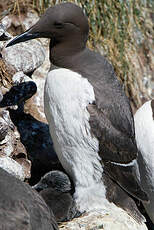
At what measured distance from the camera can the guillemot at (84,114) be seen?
505 cm

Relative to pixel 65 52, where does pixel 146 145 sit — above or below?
below

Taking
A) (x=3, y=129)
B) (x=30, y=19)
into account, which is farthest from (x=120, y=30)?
(x=3, y=129)

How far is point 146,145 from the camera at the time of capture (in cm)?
555

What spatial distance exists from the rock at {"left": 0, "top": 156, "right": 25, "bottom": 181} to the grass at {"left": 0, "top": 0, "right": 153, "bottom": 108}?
1.99 m

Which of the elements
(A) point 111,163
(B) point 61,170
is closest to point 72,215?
(A) point 111,163

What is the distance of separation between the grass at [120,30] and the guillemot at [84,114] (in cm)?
157

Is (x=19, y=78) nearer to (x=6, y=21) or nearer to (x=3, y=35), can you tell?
(x=3, y=35)

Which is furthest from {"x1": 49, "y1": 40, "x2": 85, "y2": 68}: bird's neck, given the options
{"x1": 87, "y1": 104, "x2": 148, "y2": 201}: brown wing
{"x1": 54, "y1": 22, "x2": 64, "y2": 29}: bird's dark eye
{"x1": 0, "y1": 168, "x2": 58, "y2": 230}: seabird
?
{"x1": 0, "y1": 168, "x2": 58, "y2": 230}: seabird

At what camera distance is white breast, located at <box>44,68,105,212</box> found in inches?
198

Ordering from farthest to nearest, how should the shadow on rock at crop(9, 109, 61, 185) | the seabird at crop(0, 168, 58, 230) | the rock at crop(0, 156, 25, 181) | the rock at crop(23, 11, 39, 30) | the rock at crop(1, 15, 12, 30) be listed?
the rock at crop(23, 11, 39, 30), the rock at crop(1, 15, 12, 30), the shadow on rock at crop(9, 109, 61, 185), the rock at crop(0, 156, 25, 181), the seabird at crop(0, 168, 58, 230)

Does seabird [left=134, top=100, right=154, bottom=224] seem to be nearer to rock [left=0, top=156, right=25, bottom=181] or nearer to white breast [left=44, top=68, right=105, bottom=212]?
white breast [left=44, top=68, right=105, bottom=212]

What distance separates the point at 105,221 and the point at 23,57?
195 cm

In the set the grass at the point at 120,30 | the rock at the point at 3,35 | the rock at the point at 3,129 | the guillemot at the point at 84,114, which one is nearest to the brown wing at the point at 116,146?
the guillemot at the point at 84,114

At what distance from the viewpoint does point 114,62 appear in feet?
23.6
